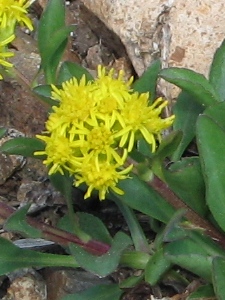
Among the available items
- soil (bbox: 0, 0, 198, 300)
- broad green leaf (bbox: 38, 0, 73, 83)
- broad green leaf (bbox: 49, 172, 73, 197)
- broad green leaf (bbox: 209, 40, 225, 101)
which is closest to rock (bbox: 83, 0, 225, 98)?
soil (bbox: 0, 0, 198, 300)

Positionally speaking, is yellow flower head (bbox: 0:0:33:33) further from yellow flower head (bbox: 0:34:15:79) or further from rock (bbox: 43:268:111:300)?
rock (bbox: 43:268:111:300)

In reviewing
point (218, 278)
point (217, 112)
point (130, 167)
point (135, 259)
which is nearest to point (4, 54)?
point (130, 167)

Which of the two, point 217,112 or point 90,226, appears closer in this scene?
point 217,112

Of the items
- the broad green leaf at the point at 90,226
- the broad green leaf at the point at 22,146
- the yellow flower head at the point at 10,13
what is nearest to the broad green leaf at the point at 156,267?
the broad green leaf at the point at 90,226

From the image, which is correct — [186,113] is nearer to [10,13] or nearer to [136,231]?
[136,231]

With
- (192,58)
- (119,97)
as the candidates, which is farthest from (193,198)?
(192,58)

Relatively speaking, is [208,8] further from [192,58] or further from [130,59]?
[130,59]
